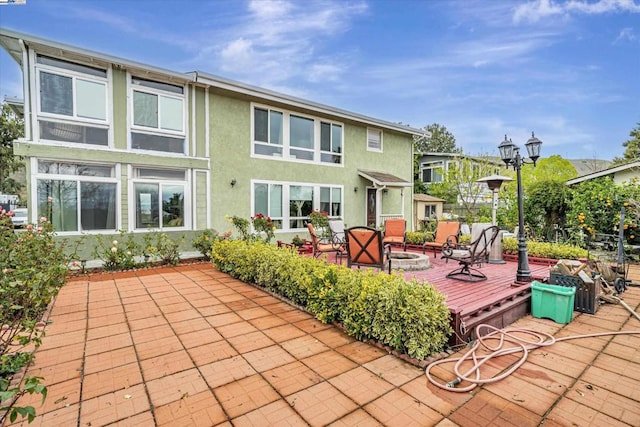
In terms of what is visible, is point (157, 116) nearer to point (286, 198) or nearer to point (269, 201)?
point (269, 201)

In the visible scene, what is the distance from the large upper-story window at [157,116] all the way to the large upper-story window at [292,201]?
9.82 feet

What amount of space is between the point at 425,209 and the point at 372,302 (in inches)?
744

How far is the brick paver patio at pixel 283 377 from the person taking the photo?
7.89ft

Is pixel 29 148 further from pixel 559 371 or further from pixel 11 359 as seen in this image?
pixel 559 371

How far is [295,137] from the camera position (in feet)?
40.2

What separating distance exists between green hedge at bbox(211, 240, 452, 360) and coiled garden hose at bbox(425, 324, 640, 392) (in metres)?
0.30

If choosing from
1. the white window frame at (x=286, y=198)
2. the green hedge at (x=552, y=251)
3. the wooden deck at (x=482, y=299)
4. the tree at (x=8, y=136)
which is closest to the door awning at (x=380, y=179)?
the white window frame at (x=286, y=198)

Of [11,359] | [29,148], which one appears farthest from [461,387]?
[29,148]

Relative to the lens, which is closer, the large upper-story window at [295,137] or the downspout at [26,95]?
the downspout at [26,95]

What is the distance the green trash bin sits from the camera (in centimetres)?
445

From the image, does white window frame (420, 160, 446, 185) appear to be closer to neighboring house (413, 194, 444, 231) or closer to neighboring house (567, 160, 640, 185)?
neighboring house (413, 194, 444, 231)

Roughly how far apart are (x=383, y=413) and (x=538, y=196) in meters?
12.5

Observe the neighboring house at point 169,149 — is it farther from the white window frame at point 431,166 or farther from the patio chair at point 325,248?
the white window frame at point 431,166

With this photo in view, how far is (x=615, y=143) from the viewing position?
3266 centimetres
